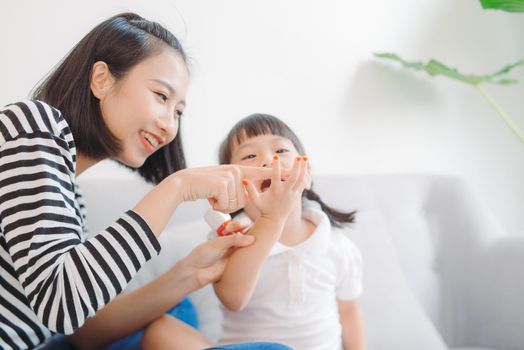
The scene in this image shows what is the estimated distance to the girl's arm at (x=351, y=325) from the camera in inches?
39.9

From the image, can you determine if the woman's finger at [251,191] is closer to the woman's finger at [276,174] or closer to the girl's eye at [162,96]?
the woman's finger at [276,174]

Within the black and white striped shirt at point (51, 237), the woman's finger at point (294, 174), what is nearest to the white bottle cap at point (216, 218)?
the woman's finger at point (294, 174)

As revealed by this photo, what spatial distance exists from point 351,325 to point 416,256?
0.37 metres

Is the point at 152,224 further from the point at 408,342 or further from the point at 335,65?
the point at 335,65

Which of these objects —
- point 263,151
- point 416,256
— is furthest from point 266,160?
point 416,256

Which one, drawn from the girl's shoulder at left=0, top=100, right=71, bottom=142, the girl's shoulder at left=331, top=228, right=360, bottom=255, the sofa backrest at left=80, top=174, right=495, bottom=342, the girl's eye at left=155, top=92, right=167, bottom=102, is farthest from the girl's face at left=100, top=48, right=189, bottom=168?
the sofa backrest at left=80, top=174, right=495, bottom=342

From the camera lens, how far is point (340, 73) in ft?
5.00

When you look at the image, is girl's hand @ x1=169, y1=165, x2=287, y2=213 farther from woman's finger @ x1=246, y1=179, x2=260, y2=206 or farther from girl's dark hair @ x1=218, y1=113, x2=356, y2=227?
girl's dark hair @ x1=218, y1=113, x2=356, y2=227

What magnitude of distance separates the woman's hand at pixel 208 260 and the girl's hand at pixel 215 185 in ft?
0.53

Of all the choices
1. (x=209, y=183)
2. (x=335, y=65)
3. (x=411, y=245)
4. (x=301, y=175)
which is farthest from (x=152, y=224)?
(x=335, y=65)

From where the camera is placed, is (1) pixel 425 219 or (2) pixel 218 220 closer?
(2) pixel 218 220

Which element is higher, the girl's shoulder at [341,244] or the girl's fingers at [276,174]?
the girl's fingers at [276,174]

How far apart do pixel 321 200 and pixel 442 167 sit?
0.73 metres

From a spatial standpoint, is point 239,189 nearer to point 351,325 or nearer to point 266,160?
point 266,160
